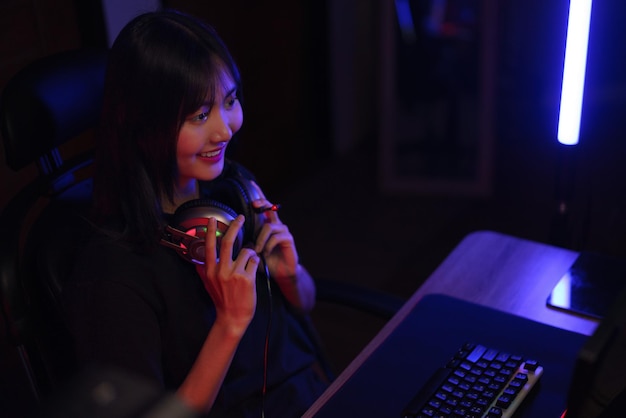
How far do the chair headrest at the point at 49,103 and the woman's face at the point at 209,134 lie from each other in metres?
0.19

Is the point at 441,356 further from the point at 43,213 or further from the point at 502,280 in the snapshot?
the point at 43,213

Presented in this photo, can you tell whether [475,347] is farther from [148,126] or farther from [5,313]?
[5,313]

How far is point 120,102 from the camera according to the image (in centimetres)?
107

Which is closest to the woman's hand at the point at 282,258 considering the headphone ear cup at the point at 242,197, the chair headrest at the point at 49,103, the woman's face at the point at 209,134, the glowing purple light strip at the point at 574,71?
the headphone ear cup at the point at 242,197

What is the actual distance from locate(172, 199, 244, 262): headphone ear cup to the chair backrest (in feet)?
0.57

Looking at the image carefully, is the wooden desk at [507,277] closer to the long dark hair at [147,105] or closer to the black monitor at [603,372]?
the black monitor at [603,372]

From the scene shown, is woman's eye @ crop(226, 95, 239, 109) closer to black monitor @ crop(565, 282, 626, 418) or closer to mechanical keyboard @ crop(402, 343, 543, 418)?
mechanical keyboard @ crop(402, 343, 543, 418)

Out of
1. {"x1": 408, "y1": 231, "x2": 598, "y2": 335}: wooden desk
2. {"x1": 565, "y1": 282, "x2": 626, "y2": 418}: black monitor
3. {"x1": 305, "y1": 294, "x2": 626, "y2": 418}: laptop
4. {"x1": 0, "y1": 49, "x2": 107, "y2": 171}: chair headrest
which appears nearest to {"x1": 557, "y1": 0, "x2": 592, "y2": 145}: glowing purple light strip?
{"x1": 408, "y1": 231, "x2": 598, "y2": 335}: wooden desk

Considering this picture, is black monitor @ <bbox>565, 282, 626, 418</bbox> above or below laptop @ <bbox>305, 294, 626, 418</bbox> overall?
above

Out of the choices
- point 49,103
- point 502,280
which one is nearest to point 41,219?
point 49,103

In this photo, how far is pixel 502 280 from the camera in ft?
4.27

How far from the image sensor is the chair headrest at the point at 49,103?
3.48 ft

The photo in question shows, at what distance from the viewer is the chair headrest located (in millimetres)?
1061

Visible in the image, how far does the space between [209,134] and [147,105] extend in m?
0.11
